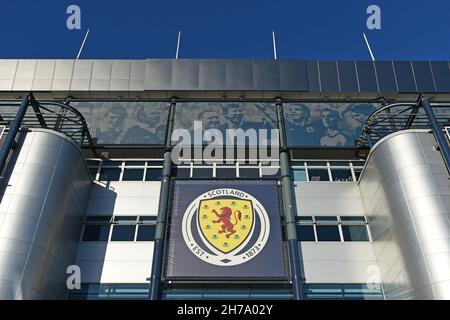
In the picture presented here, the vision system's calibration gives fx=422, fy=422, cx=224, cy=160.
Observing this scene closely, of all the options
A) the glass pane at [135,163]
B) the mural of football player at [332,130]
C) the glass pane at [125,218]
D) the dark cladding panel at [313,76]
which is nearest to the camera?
the glass pane at [125,218]

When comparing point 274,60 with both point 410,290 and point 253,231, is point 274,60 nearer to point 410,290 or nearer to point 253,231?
point 253,231

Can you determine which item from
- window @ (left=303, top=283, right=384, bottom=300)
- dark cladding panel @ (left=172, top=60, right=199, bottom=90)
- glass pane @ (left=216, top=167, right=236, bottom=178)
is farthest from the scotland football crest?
dark cladding panel @ (left=172, top=60, right=199, bottom=90)

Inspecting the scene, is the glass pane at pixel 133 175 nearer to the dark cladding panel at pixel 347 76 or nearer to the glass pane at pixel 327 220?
the glass pane at pixel 327 220

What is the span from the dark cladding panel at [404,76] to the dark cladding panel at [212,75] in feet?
41.7

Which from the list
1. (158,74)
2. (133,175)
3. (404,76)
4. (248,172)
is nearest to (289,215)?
(248,172)

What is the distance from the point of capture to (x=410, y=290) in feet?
61.8

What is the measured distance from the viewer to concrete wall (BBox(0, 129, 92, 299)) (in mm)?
18094

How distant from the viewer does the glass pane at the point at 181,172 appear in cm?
2646

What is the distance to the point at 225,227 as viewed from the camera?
22.9m

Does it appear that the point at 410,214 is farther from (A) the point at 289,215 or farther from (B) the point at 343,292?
(A) the point at 289,215

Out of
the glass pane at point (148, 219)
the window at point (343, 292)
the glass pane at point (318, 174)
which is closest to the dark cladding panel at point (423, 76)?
the glass pane at point (318, 174)

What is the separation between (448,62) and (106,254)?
27.4 meters

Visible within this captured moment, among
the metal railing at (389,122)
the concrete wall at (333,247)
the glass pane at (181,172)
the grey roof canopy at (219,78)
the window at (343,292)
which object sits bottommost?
the window at (343,292)
